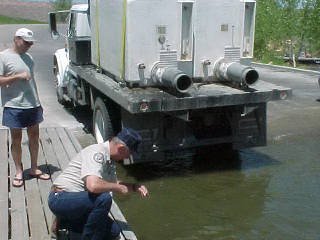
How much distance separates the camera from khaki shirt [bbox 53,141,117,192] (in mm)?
3548

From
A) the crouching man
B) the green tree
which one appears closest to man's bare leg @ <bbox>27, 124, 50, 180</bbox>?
the crouching man

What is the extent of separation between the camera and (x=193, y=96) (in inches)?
229

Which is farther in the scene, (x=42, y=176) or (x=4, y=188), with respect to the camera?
(x=42, y=176)

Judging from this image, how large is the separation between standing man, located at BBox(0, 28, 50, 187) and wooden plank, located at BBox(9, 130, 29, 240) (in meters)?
0.20

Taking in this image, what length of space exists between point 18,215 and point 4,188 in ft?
2.39

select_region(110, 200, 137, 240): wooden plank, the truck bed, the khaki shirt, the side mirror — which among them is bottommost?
select_region(110, 200, 137, 240): wooden plank

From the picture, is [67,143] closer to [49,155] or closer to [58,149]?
[58,149]

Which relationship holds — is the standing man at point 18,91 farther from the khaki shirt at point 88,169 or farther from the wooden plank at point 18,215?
the khaki shirt at point 88,169

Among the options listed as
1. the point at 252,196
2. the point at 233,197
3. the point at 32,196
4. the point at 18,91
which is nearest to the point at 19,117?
the point at 18,91

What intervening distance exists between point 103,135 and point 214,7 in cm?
256

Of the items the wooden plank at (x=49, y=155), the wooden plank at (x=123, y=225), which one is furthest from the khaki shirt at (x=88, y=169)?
the wooden plank at (x=49, y=155)

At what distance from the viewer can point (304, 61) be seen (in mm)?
22703

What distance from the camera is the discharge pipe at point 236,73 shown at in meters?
6.05

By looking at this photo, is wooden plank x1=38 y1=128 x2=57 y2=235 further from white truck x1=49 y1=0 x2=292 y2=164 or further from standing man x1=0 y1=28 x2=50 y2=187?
white truck x1=49 y1=0 x2=292 y2=164
